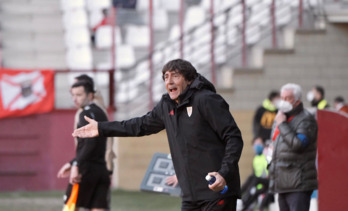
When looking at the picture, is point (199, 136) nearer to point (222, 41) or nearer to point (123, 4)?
point (222, 41)

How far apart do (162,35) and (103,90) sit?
3.09 m

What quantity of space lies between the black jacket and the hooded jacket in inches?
91.9

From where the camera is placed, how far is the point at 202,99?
7.01m

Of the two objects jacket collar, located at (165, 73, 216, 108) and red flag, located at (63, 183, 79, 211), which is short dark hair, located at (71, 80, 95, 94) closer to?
red flag, located at (63, 183, 79, 211)

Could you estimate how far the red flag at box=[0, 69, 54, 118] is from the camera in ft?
59.3

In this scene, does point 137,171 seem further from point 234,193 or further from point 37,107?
point 234,193

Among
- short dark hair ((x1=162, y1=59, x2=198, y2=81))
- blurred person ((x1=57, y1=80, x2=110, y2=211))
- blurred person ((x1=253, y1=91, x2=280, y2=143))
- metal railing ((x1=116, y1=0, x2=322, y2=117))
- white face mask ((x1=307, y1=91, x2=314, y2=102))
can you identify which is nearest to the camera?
short dark hair ((x1=162, y1=59, x2=198, y2=81))

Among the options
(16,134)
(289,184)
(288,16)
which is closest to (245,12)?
(288,16)

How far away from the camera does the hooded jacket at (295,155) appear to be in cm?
934

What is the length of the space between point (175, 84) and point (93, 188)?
3232 mm

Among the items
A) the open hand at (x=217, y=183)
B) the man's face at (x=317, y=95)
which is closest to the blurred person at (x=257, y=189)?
the man's face at (x=317, y=95)

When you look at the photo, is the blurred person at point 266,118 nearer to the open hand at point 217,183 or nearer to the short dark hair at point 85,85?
the short dark hair at point 85,85

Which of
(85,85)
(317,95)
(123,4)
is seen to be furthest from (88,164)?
(123,4)

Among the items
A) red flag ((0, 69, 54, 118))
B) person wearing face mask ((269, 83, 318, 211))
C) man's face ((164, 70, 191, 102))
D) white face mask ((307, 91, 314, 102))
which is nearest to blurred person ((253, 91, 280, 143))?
white face mask ((307, 91, 314, 102))
